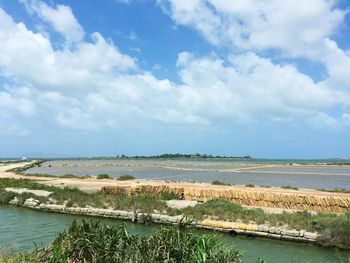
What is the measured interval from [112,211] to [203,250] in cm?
1579

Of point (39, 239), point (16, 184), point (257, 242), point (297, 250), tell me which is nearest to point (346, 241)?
point (297, 250)

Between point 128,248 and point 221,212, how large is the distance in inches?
489

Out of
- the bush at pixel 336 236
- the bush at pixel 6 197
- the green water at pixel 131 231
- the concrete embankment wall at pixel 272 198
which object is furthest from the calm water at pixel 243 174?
the green water at pixel 131 231

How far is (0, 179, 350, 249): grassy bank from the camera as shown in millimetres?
17109

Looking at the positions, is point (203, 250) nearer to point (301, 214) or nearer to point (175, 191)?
point (301, 214)

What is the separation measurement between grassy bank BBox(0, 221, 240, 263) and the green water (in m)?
3.23

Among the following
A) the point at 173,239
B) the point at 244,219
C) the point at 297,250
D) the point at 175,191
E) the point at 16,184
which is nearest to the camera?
the point at 173,239

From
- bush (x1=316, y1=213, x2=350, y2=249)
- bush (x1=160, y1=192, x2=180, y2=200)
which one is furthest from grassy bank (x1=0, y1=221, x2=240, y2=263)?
bush (x1=160, y1=192, x2=180, y2=200)

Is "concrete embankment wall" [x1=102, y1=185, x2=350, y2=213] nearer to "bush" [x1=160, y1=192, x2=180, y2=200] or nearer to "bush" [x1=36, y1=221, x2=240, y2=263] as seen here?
"bush" [x1=160, y1=192, x2=180, y2=200]

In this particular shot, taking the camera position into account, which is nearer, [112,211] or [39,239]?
[39,239]

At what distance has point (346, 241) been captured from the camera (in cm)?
1670

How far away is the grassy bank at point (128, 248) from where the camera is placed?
8.88m

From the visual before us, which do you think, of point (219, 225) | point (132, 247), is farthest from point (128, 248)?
point (219, 225)

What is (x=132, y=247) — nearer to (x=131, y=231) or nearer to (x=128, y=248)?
(x=128, y=248)
